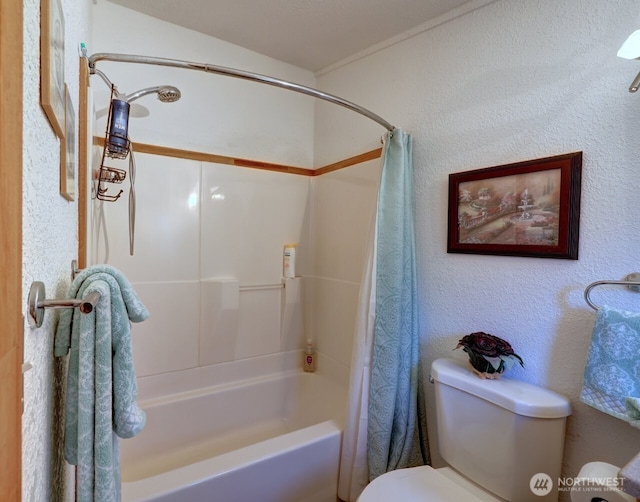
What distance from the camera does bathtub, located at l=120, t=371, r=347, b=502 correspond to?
1.21 metres

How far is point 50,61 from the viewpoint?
0.51 metres

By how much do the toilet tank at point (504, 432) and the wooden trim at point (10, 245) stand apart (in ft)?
3.98

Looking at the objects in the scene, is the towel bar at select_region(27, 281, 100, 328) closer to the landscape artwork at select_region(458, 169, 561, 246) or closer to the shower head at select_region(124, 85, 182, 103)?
the shower head at select_region(124, 85, 182, 103)

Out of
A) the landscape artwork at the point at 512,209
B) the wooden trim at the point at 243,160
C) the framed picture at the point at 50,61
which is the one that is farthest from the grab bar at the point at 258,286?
the framed picture at the point at 50,61

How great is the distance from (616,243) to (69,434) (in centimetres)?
152

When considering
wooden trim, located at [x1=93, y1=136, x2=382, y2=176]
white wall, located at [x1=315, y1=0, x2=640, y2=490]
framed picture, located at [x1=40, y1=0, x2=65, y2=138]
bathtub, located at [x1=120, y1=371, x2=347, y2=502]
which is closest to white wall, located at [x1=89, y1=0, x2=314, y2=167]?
wooden trim, located at [x1=93, y1=136, x2=382, y2=176]

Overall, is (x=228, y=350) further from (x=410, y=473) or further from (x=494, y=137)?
(x=494, y=137)

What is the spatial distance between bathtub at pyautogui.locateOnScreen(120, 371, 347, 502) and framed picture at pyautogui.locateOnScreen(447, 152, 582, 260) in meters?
1.10

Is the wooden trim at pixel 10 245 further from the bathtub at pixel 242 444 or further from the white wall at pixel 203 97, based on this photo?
the white wall at pixel 203 97

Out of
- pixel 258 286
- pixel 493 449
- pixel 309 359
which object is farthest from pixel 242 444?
pixel 493 449

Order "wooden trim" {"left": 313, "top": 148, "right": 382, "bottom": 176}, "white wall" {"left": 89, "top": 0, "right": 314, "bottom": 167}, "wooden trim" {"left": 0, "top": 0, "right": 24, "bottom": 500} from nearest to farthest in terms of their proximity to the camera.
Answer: "wooden trim" {"left": 0, "top": 0, "right": 24, "bottom": 500} → "white wall" {"left": 89, "top": 0, "right": 314, "bottom": 167} → "wooden trim" {"left": 313, "top": 148, "right": 382, "bottom": 176}

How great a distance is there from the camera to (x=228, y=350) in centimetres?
199

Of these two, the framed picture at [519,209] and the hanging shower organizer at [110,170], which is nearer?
the framed picture at [519,209]

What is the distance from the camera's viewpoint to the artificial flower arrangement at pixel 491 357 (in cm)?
119
